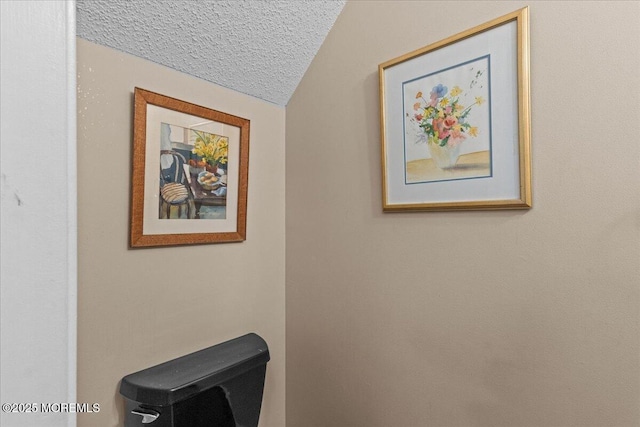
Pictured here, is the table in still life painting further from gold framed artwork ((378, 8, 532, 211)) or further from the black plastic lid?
gold framed artwork ((378, 8, 532, 211))

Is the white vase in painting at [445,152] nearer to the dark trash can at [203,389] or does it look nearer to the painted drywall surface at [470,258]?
the painted drywall surface at [470,258]

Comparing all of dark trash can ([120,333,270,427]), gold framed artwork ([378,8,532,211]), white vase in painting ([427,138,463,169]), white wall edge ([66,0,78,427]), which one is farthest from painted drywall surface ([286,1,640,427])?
white wall edge ([66,0,78,427])

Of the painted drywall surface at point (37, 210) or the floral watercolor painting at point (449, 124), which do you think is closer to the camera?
the painted drywall surface at point (37, 210)

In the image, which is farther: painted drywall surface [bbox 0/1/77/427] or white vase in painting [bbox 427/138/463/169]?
white vase in painting [bbox 427/138/463/169]

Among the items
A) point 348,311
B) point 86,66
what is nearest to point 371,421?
point 348,311

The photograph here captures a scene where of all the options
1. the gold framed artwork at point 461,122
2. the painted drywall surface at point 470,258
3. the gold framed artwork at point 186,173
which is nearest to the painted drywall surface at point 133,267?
the gold framed artwork at point 186,173

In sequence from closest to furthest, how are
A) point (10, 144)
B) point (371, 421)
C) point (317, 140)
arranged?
point (10, 144)
point (371, 421)
point (317, 140)

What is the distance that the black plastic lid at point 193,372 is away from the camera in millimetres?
955

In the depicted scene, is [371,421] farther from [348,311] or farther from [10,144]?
[10,144]

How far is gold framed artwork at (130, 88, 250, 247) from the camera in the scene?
1.03 meters

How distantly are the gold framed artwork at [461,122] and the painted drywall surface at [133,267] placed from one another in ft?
1.83

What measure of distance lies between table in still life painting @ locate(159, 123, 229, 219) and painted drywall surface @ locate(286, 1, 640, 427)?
1.07 ft

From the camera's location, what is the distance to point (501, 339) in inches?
36.4

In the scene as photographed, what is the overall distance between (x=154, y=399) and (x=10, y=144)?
0.83 meters
